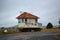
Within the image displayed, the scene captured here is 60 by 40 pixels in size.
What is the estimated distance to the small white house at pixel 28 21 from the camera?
56.6 meters

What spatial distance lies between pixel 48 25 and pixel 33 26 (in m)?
10.4

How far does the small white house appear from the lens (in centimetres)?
5657

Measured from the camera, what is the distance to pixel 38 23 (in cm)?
5825

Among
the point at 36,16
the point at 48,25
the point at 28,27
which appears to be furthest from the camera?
the point at 48,25

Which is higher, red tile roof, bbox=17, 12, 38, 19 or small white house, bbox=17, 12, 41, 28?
red tile roof, bbox=17, 12, 38, 19

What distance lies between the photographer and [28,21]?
189 ft

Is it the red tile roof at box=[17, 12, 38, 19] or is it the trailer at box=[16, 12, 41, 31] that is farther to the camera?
the red tile roof at box=[17, 12, 38, 19]

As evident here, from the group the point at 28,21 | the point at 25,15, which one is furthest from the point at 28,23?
the point at 25,15

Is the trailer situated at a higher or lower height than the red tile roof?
lower

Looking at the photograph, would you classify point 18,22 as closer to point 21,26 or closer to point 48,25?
point 21,26

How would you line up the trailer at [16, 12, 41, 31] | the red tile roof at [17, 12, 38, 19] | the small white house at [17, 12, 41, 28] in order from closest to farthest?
the trailer at [16, 12, 41, 31] → the small white house at [17, 12, 41, 28] → the red tile roof at [17, 12, 38, 19]

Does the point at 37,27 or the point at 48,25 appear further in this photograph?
the point at 48,25

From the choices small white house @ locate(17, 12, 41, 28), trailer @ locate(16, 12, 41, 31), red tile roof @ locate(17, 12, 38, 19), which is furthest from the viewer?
red tile roof @ locate(17, 12, 38, 19)

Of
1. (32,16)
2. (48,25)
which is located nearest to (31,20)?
(32,16)
